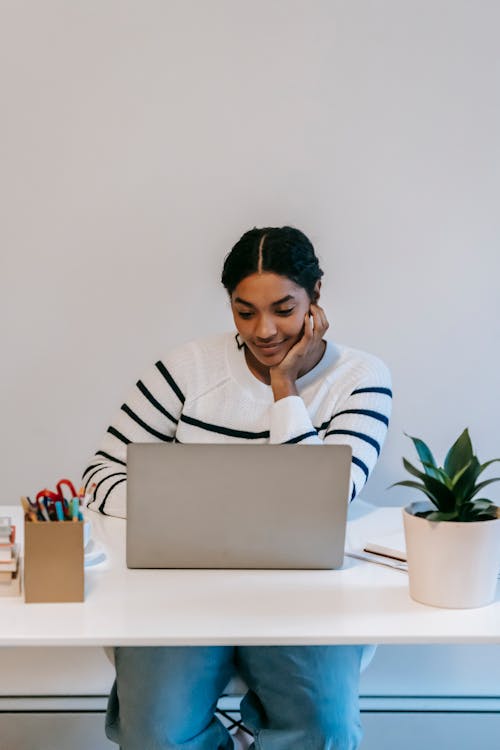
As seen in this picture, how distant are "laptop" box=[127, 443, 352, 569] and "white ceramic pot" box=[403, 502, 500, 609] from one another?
174 millimetres

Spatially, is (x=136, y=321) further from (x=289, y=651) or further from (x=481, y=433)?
(x=289, y=651)

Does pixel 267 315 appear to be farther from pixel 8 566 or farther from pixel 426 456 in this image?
pixel 8 566

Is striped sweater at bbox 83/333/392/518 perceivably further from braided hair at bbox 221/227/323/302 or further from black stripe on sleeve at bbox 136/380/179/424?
braided hair at bbox 221/227/323/302

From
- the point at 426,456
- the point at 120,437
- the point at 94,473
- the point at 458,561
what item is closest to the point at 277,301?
the point at 120,437

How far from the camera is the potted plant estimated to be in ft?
4.69

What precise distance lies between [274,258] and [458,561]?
103 cm

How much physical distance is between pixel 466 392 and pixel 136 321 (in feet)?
3.37

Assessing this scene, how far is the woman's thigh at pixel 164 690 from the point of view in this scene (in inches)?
64.1

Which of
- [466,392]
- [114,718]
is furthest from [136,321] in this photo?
[114,718]

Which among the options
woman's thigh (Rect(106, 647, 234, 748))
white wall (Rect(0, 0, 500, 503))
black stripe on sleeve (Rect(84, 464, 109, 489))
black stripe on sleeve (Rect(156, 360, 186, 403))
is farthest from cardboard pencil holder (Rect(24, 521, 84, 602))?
white wall (Rect(0, 0, 500, 503))

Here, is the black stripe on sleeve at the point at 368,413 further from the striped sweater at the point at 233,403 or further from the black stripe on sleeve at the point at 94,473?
the black stripe on sleeve at the point at 94,473

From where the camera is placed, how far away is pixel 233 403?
7.39ft

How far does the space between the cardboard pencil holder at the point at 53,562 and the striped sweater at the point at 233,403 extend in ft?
2.07

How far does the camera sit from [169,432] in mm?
2268
